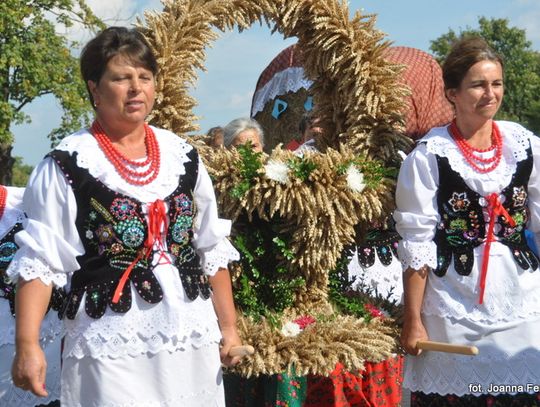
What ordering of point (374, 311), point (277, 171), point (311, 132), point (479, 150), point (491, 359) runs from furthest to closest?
point (311, 132)
point (374, 311)
point (277, 171)
point (479, 150)
point (491, 359)

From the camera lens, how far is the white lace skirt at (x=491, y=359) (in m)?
3.02

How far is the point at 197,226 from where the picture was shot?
274 centimetres

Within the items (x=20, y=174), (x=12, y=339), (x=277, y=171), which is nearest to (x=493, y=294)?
(x=277, y=171)

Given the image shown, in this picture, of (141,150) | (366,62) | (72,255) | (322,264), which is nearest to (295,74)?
(366,62)

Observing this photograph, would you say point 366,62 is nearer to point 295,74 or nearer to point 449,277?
point 449,277

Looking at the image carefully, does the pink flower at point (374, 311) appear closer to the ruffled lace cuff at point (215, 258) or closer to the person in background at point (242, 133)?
the ruffled lace cuff at point (215, 258)

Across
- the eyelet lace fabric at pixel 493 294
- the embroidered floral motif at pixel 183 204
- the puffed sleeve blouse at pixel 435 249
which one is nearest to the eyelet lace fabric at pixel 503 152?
the puffed sleeve blouse at pixel 435 249

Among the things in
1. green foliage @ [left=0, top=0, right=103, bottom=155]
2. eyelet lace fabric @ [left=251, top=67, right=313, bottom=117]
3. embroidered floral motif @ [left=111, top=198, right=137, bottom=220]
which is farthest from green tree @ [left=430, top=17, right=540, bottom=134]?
embroidered floral motif @ [left=111, top=198, right=137, bottom=220]

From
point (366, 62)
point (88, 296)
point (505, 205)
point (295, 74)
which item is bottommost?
point (88, 296)

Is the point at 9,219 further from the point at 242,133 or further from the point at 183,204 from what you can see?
the point at 242,133

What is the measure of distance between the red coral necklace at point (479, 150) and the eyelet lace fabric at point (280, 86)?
196 cm

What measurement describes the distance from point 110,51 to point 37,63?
1420cm

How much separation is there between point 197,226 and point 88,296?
1.46 ft

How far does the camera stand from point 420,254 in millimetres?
3039
